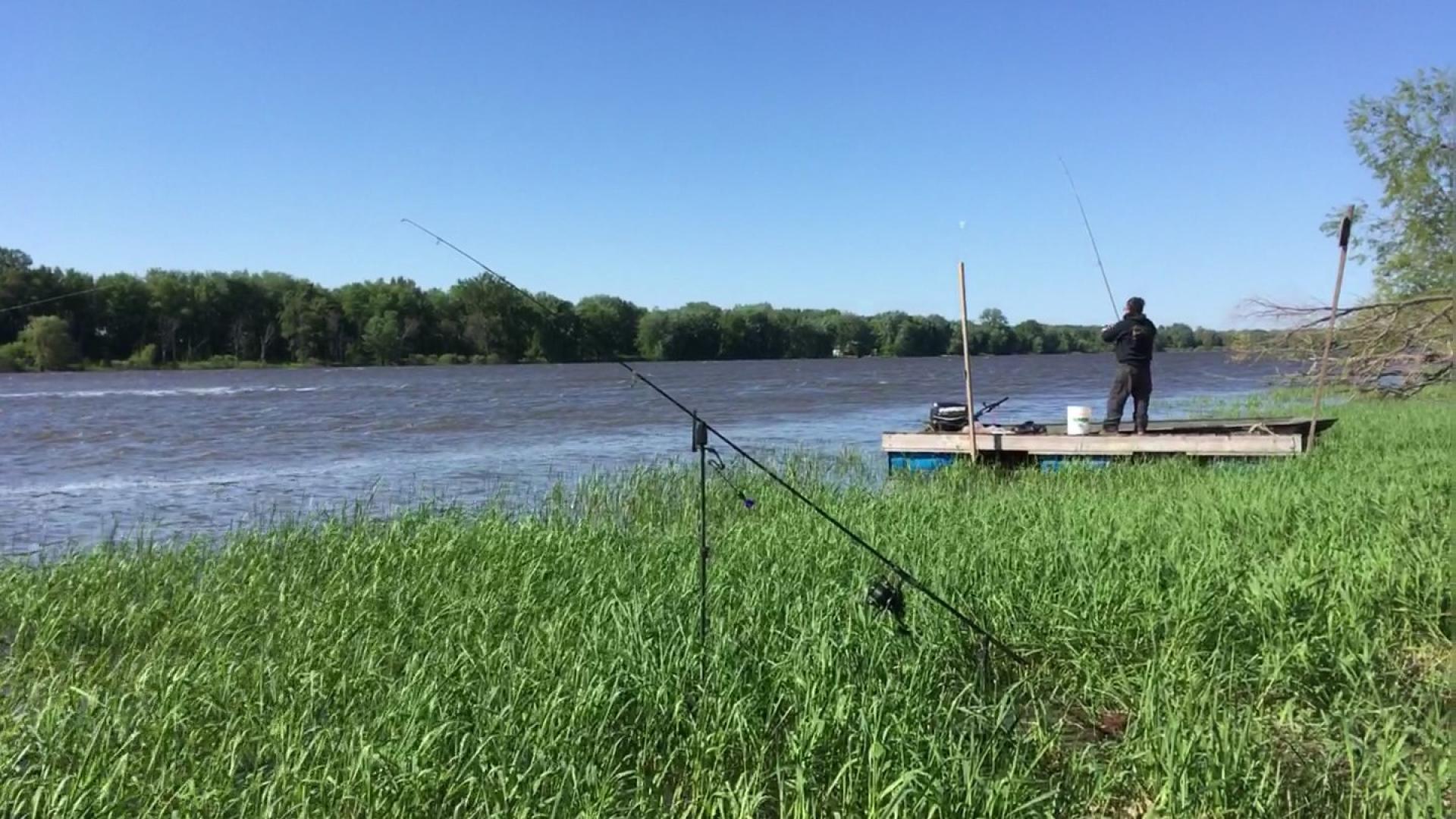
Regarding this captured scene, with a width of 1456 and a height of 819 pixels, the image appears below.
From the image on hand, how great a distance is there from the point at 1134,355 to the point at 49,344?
2982 inches

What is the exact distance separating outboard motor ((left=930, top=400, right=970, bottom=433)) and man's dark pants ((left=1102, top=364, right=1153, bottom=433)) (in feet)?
7.03

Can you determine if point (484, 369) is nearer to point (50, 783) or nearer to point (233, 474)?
point (233, 474)

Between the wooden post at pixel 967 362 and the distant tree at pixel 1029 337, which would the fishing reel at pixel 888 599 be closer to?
the wooden post at pixel 967 362

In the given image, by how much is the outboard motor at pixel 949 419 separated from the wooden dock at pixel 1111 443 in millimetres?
449

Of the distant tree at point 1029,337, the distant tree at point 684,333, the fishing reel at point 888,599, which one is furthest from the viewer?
the distant tree at point 1029,337

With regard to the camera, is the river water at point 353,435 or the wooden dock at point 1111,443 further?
the river water at point 353,435

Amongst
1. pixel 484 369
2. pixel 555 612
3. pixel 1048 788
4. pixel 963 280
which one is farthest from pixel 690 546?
pixel 484 369

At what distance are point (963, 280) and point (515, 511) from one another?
249 inches

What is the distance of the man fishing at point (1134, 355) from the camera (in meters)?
12.8

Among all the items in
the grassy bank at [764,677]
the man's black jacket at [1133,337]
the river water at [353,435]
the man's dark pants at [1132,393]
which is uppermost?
Result: the man's black jacket at [1133,337]

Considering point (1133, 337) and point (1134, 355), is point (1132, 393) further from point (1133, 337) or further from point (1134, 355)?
point (1133, 337)

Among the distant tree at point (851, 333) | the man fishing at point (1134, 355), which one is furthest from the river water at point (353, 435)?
the distant tree at point (851, 333)

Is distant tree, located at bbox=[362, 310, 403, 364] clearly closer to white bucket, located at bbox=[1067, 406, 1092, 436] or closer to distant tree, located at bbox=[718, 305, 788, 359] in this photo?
distant tree, located at bbox=[718, 305, 788, 359]

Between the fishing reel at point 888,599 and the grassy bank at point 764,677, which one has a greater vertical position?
the fishing reel at point 888,599
